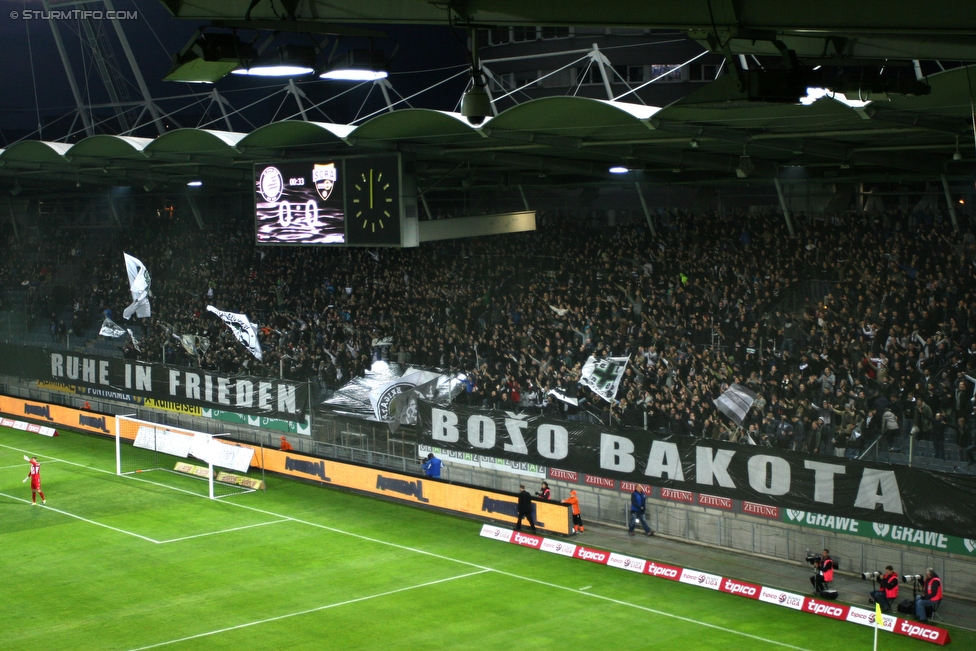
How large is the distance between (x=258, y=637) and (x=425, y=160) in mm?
17603

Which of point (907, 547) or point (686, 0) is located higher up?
point (686, 0)

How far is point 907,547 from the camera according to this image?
20.2 metres

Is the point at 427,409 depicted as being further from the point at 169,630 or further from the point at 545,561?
the point at 169,630

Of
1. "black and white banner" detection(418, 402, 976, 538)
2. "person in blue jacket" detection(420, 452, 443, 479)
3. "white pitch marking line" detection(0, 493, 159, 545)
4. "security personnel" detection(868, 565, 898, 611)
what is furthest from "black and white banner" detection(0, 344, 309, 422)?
"security personnel" detection(868, 565, 898, 611)

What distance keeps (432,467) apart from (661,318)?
7.47 metres

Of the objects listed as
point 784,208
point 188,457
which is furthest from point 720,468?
point 188,457

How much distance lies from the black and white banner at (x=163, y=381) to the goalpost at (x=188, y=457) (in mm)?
1915

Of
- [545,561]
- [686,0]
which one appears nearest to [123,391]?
[545,561]

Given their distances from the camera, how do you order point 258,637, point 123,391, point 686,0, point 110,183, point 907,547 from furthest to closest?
point 110,183
point 123,391
point 907,547
point 258,637
point 686,0

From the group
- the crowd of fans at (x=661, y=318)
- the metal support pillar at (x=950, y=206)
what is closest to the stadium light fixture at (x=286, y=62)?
the crowd of fans at (x=661, y=318)

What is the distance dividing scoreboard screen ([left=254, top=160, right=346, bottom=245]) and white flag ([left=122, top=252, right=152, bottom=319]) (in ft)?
43.4

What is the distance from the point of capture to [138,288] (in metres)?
43.2

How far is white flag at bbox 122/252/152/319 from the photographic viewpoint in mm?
42375

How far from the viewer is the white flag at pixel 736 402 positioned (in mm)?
24844
